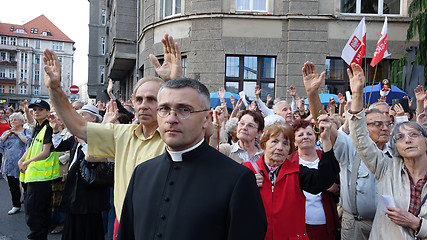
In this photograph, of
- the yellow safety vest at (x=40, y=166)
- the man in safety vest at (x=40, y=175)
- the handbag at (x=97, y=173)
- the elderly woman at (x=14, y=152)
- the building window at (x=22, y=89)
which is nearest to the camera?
the handbag at (x=97, y=173)

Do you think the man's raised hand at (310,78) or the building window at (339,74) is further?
the building window at (339,74)

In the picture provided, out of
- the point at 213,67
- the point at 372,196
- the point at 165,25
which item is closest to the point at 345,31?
the point at 213,67

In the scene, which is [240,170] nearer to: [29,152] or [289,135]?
[289,135]

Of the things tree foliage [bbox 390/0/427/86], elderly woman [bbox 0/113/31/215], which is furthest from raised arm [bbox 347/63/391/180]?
tree foliage [bbox 390/0/427/86]

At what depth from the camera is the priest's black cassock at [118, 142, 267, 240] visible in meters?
1.78

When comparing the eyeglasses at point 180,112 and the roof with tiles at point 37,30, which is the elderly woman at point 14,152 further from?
the roof with tiles at point 37,30

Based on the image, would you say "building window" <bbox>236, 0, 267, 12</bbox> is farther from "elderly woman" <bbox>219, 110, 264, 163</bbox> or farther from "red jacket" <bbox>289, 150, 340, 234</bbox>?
"red jacket" <bbox>289, 150, 340, 234</bbox>

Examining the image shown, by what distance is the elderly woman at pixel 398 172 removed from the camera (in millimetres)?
2867

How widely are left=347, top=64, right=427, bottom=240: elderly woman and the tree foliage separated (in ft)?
36.6

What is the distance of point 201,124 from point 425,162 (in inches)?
83.5

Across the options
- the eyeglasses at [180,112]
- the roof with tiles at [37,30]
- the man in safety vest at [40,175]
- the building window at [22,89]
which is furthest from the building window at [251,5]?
the roof with tiles at [37,30]

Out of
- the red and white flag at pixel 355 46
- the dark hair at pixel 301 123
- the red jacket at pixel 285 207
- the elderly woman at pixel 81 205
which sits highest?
the red and white flag at pixel 355 46

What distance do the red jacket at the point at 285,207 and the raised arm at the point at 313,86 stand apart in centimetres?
62

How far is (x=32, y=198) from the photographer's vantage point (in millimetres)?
5312
